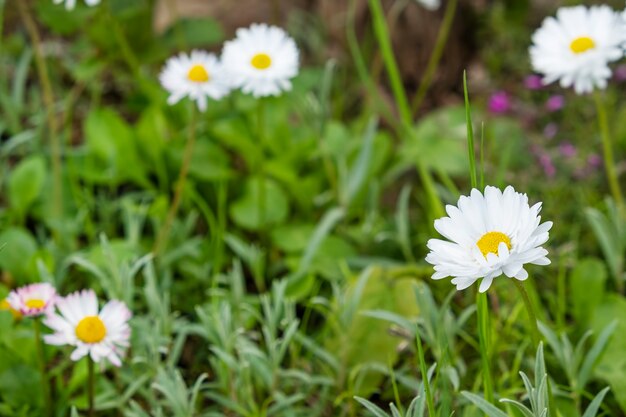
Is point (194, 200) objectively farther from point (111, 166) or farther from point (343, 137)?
point (343, 137)

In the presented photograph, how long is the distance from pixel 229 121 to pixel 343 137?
0.32 metres

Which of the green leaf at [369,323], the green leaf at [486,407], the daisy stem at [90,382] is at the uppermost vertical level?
the green leaf at [369,323]

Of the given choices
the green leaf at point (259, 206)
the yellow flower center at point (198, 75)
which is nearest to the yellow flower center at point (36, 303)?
the yellow flower center at point (198, 75)

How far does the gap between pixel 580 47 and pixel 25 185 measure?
1350 mm

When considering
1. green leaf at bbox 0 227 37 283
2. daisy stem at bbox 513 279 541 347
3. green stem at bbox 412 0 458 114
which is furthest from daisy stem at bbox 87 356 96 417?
green stem at bbox 412 0 458 114

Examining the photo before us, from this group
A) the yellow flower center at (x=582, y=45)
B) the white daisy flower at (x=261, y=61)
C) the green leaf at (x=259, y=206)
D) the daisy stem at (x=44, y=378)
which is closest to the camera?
the daisy stem at (x=44, y=378)

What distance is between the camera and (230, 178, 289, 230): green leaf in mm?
2082

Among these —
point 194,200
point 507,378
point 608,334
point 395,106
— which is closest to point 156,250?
point 194,200

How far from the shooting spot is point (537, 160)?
2.45 metres

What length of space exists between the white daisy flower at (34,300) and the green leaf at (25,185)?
720 millimetres

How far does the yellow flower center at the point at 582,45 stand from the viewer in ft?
5.67

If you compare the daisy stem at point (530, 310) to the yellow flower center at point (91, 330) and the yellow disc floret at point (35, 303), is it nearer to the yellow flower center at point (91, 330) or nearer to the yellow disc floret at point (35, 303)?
the yellow flower center at point (91, 330)

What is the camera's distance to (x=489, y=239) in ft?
3.55

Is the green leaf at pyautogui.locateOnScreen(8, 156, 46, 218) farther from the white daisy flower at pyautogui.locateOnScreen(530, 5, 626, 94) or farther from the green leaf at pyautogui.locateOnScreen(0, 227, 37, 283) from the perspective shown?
the white daisy flower at pyautogui.locateOnScreen(530, 5, 626, 94)
